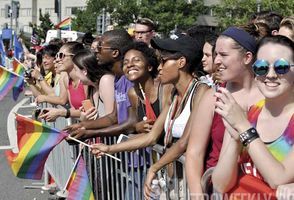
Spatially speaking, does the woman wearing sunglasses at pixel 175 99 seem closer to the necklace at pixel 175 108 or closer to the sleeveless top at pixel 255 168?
the necklace at pixel 175 108

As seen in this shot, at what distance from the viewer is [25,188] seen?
8406 mm

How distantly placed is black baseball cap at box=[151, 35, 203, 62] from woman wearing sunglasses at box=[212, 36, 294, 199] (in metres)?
1.29

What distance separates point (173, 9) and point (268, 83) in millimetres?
69967

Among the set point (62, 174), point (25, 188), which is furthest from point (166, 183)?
point (25, 188)

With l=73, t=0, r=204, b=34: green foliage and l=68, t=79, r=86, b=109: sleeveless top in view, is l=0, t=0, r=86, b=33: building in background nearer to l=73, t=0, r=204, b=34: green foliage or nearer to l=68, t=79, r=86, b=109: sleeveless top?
l=73, t=0, r=204, b=34: green foliage

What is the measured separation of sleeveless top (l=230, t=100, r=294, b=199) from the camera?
2.91 metres

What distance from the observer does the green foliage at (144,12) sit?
69.9 meters

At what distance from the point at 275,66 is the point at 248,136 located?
375 millimetres

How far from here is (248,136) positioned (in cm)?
286

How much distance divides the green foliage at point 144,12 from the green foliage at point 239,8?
12745mm

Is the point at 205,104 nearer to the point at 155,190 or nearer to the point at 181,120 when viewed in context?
the point at 181,120

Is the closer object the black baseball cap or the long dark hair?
the black baseball cap

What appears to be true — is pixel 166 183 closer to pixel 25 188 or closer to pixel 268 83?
pixel 268 83

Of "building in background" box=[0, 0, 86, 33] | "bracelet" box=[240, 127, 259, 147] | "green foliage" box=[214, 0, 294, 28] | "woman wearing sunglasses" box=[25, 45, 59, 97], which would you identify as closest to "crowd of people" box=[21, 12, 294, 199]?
"bracelet" box=[240, 127, 259, 147]
